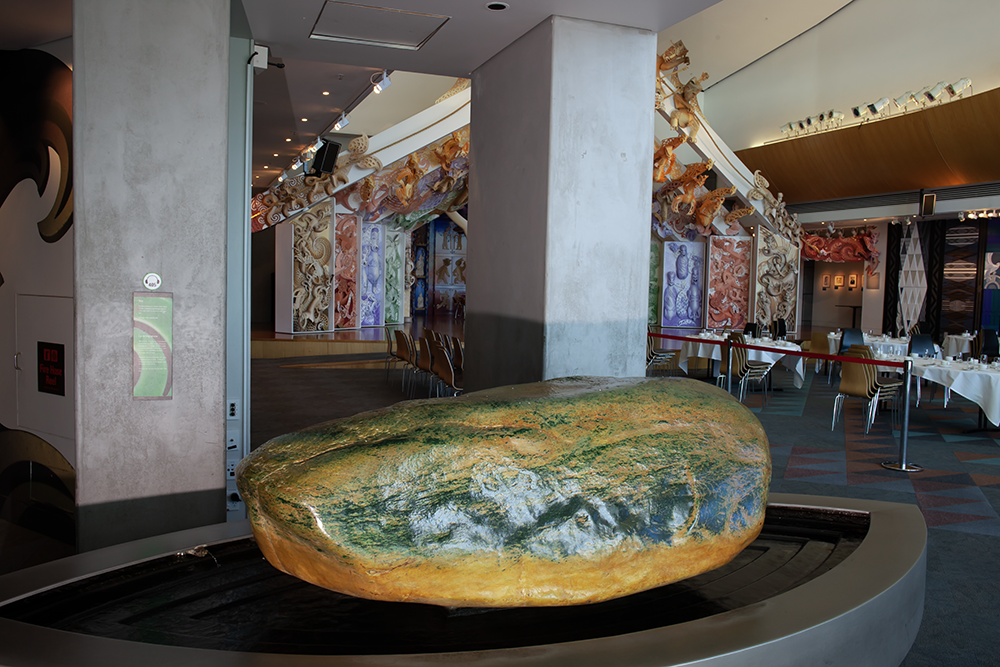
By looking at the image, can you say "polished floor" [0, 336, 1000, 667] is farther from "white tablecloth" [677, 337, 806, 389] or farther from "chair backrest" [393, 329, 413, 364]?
"chair backrest" [393, 329, 413, 364]

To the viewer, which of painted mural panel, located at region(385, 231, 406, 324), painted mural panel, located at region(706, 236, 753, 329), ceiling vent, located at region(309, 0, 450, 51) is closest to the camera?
ceiling vent, located at region(309, 0, 450, 51)

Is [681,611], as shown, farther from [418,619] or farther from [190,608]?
[190,608]

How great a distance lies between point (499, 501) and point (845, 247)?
20282 millimetres

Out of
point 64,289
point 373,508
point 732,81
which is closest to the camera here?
point 373,508

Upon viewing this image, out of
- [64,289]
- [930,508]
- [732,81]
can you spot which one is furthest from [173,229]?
[732,81]

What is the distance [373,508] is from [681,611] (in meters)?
0.92

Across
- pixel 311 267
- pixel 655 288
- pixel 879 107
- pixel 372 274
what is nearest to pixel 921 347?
pixel 879 107

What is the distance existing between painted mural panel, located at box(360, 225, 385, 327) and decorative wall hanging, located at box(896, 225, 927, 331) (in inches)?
496

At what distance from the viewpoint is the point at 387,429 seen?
161 cm

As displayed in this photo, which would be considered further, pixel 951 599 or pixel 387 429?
pixel 951 599

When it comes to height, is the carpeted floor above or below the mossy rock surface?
below

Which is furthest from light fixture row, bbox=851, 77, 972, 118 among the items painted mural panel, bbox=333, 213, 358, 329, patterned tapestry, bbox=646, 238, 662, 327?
painted mural panel, bbox=333, 213, 358, 329

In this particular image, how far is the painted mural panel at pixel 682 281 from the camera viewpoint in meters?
16.5

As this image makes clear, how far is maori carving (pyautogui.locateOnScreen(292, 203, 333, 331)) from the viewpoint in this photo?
44.0ft
